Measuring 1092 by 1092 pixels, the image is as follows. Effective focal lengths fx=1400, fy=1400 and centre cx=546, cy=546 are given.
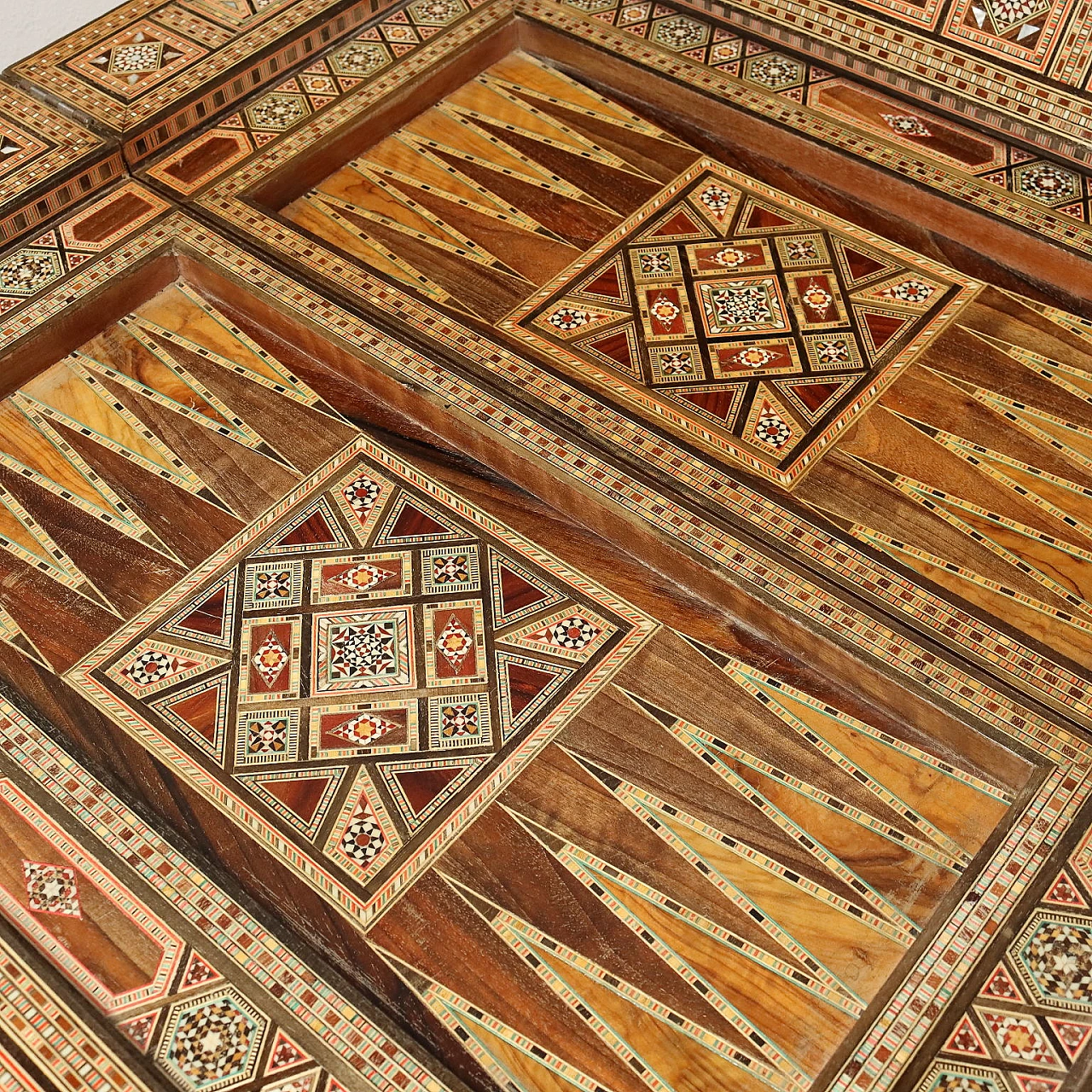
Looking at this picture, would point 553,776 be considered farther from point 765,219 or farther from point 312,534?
point 765,219

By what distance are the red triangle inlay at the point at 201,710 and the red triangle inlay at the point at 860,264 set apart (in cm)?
176

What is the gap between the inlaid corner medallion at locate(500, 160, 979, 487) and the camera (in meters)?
3.04

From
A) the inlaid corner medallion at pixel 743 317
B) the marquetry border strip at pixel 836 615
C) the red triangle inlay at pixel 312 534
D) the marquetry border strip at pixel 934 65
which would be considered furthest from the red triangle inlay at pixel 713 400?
the marquetry border strip at pixel 934 65

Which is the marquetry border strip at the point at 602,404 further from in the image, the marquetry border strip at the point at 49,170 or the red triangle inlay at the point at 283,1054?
the red triangle inlay at the point at 283,1054

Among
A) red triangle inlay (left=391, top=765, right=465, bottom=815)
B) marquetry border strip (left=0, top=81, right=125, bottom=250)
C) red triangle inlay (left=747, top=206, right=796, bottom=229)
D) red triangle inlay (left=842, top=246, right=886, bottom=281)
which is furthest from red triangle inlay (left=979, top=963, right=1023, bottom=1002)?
marquetry border strip (left=0, top=81, right=125, bottom=250)

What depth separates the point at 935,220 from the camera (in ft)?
11.1

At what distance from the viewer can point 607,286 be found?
10.9ft

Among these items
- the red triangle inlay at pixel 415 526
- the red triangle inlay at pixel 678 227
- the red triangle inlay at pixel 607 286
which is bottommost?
the red triangle inlay at pixel 415 526

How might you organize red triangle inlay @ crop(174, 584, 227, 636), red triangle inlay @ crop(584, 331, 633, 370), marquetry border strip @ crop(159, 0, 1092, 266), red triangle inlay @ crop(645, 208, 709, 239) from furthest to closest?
red triangle inlay @ crop(645, 208, 709, 239), marquetry border strip @ crop(159, 0, 1092, 266), red triangle inlay @ crop(584, 331, 633, 370), red triangle inlay @ crop(174, 584, 227, 636)

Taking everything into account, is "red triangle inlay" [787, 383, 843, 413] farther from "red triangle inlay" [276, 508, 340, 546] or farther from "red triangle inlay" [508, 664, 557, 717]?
"red triangle inlay" [276, 508, 340, 546]

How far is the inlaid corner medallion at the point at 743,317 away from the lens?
304 centimetres

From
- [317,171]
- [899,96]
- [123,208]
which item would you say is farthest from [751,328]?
[123,208]

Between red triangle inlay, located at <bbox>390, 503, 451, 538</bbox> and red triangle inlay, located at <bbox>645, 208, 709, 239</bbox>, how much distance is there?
0.97 meters

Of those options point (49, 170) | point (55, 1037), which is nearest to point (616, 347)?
point (49, 170)
